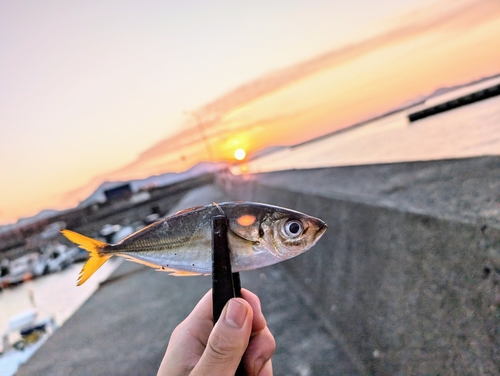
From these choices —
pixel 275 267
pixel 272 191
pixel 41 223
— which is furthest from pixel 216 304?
pixel 41 223

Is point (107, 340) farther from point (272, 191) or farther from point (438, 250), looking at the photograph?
point (438, 250)

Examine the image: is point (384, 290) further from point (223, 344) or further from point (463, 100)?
point (463, 100)

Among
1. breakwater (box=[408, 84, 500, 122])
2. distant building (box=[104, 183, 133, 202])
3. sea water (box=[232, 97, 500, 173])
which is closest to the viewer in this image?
sea water (box=[232, 97, 500, 173])

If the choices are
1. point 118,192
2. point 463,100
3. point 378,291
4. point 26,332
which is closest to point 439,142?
point 378,291

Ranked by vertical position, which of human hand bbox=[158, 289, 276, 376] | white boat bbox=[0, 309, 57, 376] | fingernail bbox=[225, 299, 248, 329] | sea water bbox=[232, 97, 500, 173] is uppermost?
fingernail bbox=[225, 299, 248, 329]

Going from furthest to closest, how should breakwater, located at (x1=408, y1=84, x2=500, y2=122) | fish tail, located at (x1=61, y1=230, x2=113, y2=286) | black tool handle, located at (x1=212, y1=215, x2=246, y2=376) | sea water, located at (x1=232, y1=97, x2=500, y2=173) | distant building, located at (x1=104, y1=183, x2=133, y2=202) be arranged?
distant building, located at (x1=104, y1=183, x2=133, y2=202), breakwater, located at (x1=408, y1=84, x2=500, y2=122), sea water, located at (x1=232, y1=97, x2=500, y2=173), fish tail, located at (x1=61, y1=230, x2=113, y2=286), black tool handle, located at (x1=212, y1=215, x2=246, y2=376)

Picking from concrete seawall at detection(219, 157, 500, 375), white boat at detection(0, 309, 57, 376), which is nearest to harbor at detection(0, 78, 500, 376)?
concrete seawall at detection(219, 157, 500, 375)

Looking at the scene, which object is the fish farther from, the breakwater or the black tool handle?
the breakwater
